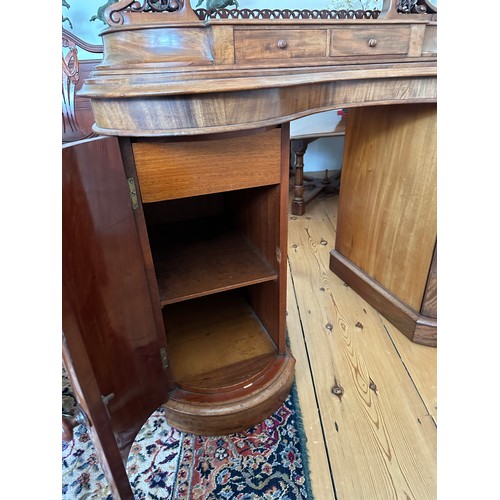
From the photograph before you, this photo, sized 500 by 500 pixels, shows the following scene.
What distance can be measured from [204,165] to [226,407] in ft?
2.06

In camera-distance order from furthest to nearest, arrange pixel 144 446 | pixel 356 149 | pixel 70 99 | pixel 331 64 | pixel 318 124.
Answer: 1. pixel 318 124
2. pixel 70 99
3. pixel 356 149
4. pixel 144 446
5. pixel 331 64

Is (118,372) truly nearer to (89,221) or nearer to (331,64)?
(89,221)

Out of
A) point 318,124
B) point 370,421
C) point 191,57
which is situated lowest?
point 370,421

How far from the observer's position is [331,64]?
79cm

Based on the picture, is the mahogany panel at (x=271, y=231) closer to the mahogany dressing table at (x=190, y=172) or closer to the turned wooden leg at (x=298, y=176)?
the mahogany dressing table at (x=190, y=172)

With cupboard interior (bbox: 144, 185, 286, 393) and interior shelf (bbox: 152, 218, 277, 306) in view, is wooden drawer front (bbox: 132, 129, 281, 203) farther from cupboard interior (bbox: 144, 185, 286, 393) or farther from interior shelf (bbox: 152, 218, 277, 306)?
interior shelf (bbox: 152, 218, 277, 306)

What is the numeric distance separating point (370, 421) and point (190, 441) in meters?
0.51

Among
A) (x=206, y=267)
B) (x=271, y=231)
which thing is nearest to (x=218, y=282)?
(x=206, y=267)

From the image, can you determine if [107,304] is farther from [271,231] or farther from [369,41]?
[369,41]

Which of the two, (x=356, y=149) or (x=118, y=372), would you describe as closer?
(x=118, y=372)

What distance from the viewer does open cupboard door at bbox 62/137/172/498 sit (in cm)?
49

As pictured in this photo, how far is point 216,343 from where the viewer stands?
111cm

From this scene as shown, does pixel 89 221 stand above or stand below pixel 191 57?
below

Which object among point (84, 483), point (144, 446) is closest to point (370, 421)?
point (144, 446)
